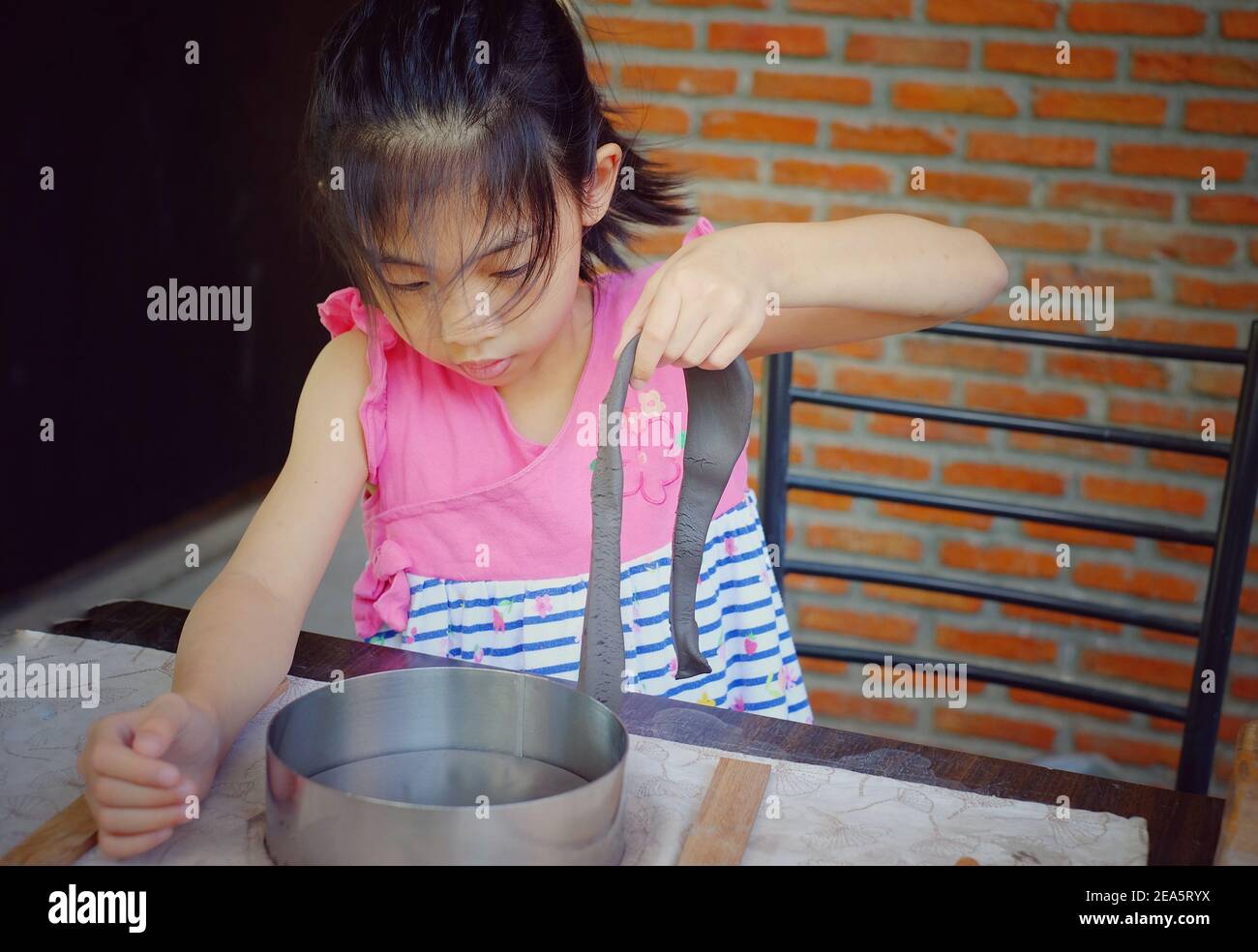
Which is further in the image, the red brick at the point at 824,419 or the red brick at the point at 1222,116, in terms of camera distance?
the red brick at the point at 824,419

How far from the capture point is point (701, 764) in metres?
0.80

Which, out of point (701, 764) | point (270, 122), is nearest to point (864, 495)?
point (701, 764)

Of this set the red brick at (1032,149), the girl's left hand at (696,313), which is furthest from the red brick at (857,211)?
the girl's left hand at (696,313)

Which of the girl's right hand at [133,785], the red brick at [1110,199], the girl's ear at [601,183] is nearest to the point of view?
the girl's right hand at [133,785]

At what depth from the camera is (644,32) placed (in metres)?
2.12

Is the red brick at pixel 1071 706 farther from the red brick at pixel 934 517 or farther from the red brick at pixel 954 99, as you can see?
the red brick at pixel 954 99

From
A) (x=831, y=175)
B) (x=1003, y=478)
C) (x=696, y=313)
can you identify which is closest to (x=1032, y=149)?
(x=831, y=175)

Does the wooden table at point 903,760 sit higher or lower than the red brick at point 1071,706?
higher

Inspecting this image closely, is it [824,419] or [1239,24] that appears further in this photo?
[824,419]

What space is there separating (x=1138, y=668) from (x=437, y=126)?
1637mm

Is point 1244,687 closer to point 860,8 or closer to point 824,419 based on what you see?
point 824,419

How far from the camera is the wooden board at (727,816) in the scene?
0.69 meters

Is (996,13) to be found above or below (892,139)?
above

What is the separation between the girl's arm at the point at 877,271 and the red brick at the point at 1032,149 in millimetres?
906
